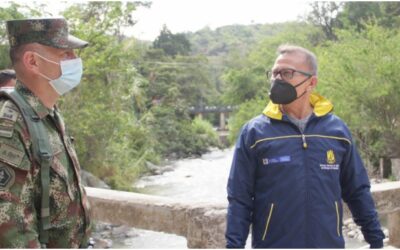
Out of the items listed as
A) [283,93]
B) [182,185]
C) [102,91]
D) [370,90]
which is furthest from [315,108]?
[182,185]

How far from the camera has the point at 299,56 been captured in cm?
199

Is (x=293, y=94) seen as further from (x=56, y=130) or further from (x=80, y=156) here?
(x=80, y=156)

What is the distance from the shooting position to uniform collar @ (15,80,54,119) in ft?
4.99

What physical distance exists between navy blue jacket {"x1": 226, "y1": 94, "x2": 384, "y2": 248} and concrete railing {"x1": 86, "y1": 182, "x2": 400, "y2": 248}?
1.96ft

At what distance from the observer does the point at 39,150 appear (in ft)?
4.68

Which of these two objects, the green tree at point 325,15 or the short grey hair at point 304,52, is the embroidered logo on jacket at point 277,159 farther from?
the green tree at point 325,15

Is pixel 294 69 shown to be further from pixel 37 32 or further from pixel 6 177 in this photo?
pixel 6 177

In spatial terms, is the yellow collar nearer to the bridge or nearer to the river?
the river

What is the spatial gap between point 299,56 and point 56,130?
985 millimetres

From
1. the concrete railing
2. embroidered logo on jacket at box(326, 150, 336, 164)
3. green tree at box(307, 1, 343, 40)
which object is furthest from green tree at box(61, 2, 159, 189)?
green tree at box(307, 1, 343, 40)

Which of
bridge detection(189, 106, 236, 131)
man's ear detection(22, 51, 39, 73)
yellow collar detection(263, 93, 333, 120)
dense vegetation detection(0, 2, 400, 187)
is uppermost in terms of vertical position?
man's ear detection(22, 51, 39, 73)

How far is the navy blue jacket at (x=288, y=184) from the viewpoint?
181 cm

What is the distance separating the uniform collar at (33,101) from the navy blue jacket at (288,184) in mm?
722

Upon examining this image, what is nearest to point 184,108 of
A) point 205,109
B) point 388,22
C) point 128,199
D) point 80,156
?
point 205,109
